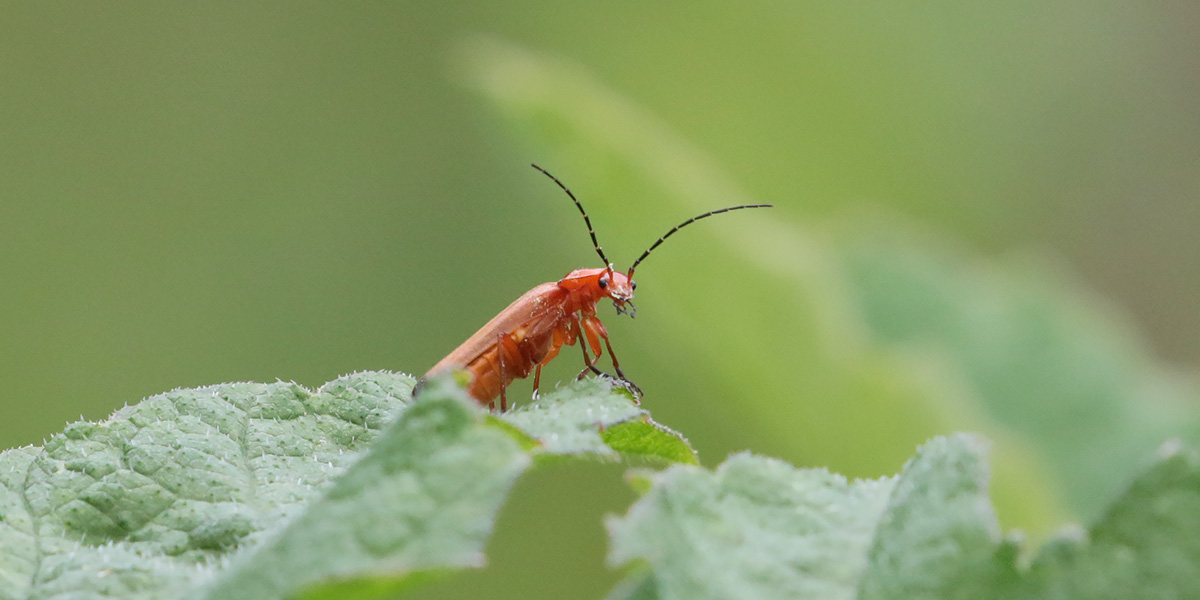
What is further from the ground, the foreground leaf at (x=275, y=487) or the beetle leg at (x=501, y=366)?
the beetle leg at (x=501, y=366)

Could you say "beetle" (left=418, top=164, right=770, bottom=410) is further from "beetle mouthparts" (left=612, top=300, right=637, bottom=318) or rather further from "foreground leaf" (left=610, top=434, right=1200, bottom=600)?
"foreground leaf" (left=610, top=434, right=1200, bottom=600)

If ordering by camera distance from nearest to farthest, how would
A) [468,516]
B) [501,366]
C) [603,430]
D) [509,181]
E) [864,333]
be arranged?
[468,516]
[603,430]
[501,366]
[864,333]
[509,181]

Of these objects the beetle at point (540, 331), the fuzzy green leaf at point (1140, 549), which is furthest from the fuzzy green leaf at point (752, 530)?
the beetle at point (540, 331)

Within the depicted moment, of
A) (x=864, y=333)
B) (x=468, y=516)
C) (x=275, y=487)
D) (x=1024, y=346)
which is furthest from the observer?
(x=1024, y=346)

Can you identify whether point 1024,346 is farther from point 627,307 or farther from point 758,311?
point 627,307

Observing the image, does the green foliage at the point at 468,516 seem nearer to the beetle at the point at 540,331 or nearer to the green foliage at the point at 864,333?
the beetle at the point at 540,331

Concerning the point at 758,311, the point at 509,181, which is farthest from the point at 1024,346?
the point at 509,181

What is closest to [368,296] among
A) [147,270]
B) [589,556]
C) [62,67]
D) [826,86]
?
[147,270]

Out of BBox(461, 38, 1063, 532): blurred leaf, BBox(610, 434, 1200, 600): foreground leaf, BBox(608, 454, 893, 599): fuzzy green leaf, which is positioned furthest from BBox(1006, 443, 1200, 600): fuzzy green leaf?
BBox(461, 38, 1063, 532): blurred leaf
